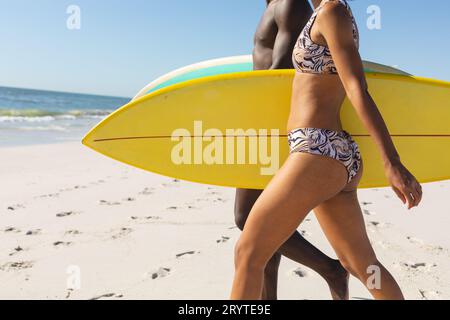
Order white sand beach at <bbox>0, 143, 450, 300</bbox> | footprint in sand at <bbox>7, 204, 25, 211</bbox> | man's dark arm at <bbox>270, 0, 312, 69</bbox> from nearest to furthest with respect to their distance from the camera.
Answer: man's dark arm at <bbox>270, 0, 312, 69</bbox> < white sand beach at <bbox>0, 143, 450, 300</bbox> < footprint in sand at <bbox>7, 204, 25, 211</bbox>

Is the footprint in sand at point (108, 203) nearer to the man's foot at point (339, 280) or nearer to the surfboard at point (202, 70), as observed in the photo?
the surfboard at point (202, 70)

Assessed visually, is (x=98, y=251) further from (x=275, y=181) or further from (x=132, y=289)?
(x=275, y=181)

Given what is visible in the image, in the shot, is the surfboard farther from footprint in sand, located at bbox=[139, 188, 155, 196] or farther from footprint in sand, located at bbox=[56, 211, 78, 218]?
footprint in sand, located at bbox=[139, 188, 155, 196]

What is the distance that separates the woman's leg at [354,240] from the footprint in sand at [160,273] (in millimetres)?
1518

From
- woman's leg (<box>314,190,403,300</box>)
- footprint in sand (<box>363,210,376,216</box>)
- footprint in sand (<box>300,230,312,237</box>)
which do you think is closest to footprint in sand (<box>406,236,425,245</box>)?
footprint in sand (<box>363,210,376,216</box>)

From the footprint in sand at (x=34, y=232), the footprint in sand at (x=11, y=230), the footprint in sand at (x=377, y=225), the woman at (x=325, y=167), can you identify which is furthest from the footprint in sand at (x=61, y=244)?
the footprint in sand at (x=377, y=225)

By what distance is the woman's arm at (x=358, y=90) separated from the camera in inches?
53.2

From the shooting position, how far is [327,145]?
1478 mm

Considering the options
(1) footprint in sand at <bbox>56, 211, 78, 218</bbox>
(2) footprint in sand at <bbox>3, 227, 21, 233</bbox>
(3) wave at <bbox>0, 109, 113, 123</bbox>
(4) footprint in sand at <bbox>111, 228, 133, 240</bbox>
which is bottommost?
(4) footprint in sand at <bbox>111, 228, 133, 240</bbox>

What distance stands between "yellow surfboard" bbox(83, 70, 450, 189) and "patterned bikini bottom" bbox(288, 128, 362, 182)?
71cm

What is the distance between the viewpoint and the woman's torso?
1.48 metres

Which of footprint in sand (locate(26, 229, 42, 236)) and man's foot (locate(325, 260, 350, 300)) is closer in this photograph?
man's foot (locate(325, 260, 350, 300))

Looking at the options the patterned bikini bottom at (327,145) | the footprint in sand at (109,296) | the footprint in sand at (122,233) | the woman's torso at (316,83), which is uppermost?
the woman's torso at (316,83)
